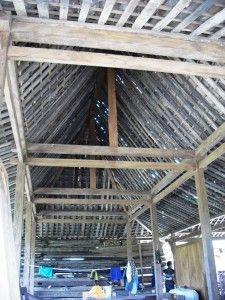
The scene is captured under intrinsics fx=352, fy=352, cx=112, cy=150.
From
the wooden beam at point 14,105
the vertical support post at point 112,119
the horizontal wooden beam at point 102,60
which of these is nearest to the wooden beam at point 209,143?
the vertical support post at point 112,119

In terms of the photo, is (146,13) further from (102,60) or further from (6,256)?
(6,256)

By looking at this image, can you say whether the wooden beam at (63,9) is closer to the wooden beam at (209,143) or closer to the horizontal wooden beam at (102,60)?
the horizontal wooden beam at (102,60)

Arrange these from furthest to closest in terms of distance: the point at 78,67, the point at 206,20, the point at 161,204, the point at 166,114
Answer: the point at 161,204
the point at 166,114
the point at 78,67
the point at 206,20

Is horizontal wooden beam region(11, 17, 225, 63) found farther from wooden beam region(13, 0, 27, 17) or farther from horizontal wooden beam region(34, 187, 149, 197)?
horizontal wooden beam region(34, 187, 149, 197)

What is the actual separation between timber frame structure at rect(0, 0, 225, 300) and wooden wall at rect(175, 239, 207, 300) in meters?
1.30

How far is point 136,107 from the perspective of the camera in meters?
8.55

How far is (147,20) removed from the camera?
12.0 feet

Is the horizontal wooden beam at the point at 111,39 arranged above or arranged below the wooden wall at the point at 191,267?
above

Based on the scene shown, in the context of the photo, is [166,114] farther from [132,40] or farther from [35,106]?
[132,40]

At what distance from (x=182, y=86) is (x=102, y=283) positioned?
465 inches

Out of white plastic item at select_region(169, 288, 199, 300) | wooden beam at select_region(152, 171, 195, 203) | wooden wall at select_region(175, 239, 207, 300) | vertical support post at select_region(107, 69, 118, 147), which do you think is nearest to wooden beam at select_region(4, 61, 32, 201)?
vertical support post at select_region(107, 69, 118, 147)

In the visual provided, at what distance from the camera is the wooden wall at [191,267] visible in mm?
10707

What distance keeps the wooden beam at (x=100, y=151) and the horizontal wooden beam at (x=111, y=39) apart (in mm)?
3917

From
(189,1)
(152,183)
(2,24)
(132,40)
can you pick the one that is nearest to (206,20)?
(189,1)
